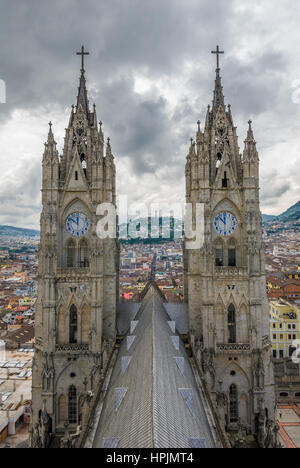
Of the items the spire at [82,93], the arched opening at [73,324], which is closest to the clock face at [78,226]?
the arched opening at [73,324]

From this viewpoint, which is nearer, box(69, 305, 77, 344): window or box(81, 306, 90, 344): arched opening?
box(81, 306, 90, 344): arched opening

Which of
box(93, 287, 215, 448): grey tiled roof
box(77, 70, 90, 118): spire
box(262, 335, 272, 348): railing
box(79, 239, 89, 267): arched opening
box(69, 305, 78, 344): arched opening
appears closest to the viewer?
box(93, 287, 215, 448): grey tiled roof

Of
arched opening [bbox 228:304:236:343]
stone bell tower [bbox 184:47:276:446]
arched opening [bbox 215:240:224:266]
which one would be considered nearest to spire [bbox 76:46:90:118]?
stone bell tower [bbox 184:47:276:446]

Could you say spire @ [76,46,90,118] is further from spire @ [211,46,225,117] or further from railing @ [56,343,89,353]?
railing @ [56,343,89,353]

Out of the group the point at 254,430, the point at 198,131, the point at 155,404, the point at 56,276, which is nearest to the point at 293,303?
the point at 254,430

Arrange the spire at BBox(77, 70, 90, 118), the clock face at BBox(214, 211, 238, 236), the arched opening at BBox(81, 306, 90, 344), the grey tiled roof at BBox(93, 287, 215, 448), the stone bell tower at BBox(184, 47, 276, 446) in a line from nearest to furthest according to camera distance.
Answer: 1. the grey tiled roof at BBox(93, 287, 215, 448)
2. the stone bell tower at BBox(184, 47, 276, 446)
3. the arched opening at BBox(81, 306, 90, 344)
4. the clock face at BBox(214, 211, 238, 236)
5. the spire at BBox(77, 70, 90, 118)

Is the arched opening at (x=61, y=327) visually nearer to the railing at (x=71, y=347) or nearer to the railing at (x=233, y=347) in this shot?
the railing at (x=71, y=347)

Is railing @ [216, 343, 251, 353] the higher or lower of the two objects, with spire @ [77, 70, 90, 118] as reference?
lower
